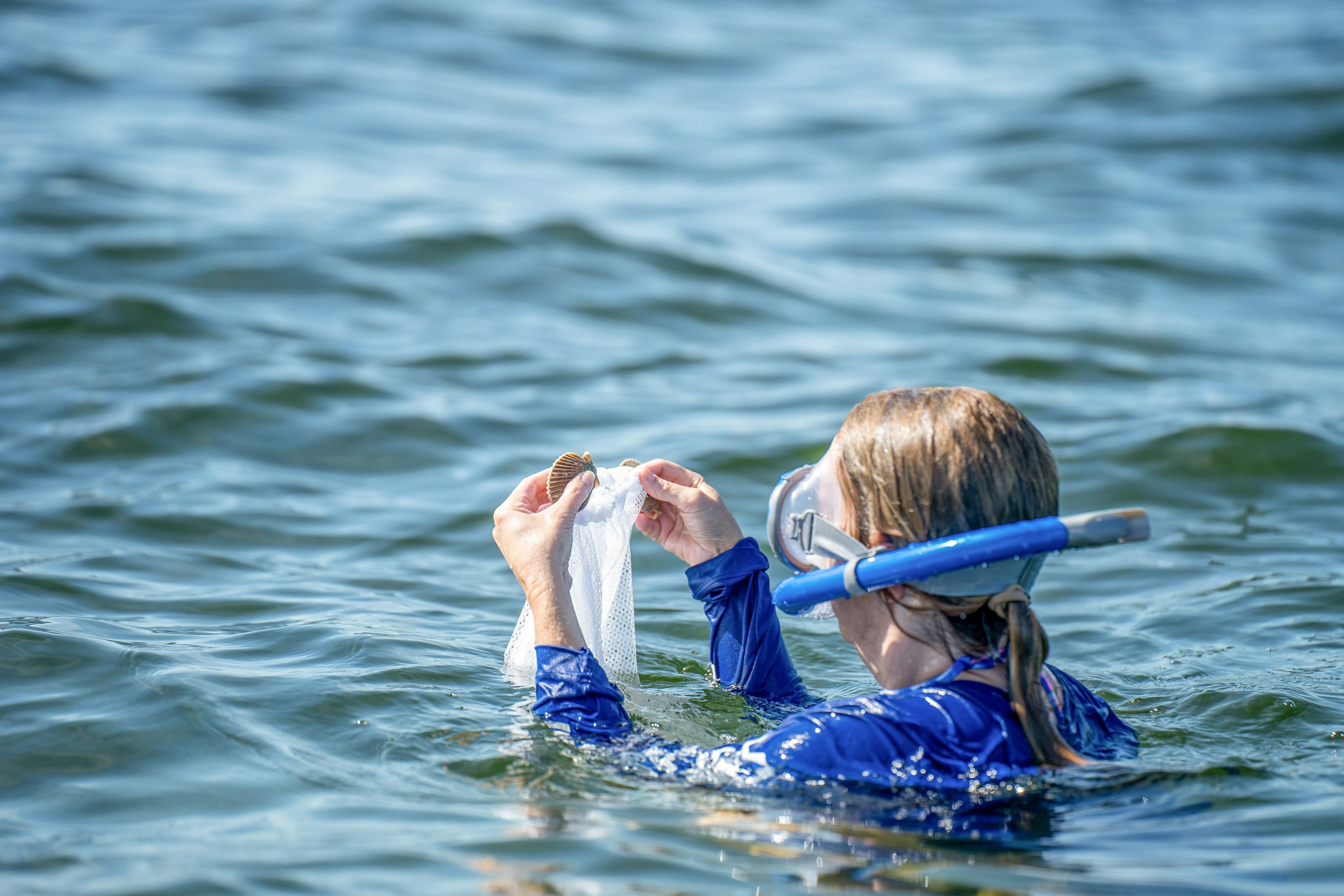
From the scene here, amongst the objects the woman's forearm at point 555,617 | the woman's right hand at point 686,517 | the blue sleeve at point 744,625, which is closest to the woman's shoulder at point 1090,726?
the blue sleeve at point 744,625

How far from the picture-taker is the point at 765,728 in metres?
3.62

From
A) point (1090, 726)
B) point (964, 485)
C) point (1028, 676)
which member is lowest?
point (1090, 726)

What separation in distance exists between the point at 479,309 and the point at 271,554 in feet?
13.8

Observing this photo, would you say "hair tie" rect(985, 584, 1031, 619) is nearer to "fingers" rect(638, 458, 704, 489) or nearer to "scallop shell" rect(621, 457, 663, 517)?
"fingers" rect(638, 458, 704, 489)

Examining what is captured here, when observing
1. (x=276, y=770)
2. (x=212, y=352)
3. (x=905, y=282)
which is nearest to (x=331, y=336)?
(x=212, y=352)

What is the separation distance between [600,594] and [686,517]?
0.37 meters

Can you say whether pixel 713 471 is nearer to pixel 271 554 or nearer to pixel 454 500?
pixel 454 500

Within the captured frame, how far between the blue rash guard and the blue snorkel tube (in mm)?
281

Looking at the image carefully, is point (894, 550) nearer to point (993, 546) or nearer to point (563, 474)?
point (993, 546)

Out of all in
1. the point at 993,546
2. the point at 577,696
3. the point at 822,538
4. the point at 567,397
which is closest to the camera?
the point at 993,546

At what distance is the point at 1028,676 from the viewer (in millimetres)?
2779

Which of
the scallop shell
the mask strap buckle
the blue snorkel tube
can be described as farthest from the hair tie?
the scallop shell

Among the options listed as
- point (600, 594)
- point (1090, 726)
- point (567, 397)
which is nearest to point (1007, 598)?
point (1090, 726)

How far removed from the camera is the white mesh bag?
3656mm
